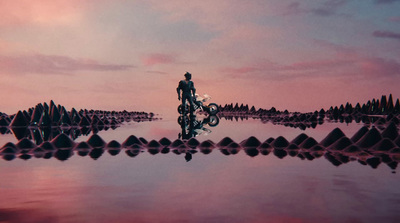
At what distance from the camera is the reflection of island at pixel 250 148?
9.84 metres

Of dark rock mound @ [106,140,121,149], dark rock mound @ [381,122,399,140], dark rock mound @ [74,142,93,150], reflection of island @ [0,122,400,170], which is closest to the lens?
reflection of island @ [0,122,400,170]

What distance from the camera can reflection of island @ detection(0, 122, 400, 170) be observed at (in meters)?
9.84

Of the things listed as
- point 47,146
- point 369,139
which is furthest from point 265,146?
point 47,146

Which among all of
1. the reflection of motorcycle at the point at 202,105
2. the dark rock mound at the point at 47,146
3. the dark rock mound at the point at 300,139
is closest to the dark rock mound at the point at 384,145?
the dark rock mound at the point at 300,139

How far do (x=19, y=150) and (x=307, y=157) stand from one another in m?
8.14

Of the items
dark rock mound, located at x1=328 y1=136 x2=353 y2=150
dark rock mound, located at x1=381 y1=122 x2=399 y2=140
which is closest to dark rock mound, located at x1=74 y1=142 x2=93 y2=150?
dark rock mound, located at x1=328 y1=136 x2=353 y2=150

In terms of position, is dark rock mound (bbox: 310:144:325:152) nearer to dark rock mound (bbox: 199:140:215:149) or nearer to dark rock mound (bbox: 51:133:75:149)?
dark rock mound (bbox: 199:140:215:149)

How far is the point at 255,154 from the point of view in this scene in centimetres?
994

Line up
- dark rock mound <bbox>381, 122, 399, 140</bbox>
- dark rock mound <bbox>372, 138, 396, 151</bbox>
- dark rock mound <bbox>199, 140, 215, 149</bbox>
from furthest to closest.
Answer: dark rock mound <bbox>381, 122, 399, 140</bbox> → dark rock mound <bbox>199, 140, 215, 149</bbox> → dark rock mound <bbox>372, 138, 396, 151</bbox>

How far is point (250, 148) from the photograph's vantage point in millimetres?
11258

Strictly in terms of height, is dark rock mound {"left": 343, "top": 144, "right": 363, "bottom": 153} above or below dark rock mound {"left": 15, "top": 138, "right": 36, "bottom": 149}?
below

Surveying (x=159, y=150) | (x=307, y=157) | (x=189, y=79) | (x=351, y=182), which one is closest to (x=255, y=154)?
(x=307, y=157)

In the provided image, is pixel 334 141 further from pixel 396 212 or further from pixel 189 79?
pixel 189 79

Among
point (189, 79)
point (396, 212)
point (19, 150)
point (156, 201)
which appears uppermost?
point (189, 79)
